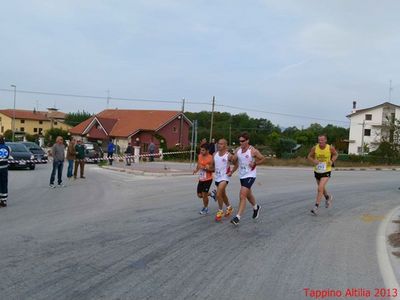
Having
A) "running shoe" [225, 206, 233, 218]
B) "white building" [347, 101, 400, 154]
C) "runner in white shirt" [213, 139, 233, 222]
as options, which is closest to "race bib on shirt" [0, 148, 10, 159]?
"runner in white shirt" [213, 139, 233, 222]

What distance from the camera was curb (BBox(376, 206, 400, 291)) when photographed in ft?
18.8

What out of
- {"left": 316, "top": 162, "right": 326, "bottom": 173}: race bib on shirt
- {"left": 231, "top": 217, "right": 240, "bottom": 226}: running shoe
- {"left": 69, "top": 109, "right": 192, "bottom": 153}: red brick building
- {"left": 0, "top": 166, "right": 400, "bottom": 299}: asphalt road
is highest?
{"left": 69, "top": 109, "right": 192, "bottom": 153}: red brick building

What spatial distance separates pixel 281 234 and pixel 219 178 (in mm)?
1984

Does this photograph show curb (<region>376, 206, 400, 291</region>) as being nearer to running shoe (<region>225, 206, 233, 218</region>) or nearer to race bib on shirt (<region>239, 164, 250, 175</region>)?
race bib on shirt (<region>239, 164, 250, 175</region>)

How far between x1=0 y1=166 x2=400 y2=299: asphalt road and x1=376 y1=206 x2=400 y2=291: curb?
11cm

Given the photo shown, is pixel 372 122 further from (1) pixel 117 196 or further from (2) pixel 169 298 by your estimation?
(2) pixel 169 298

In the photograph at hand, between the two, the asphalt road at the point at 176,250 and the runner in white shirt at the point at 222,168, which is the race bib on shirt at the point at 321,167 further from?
the runner in white shirt at the point at 222,168

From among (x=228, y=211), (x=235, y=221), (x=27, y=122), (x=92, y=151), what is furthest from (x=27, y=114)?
(x=235, y=221)

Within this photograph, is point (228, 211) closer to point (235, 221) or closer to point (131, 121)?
point (235, 221)

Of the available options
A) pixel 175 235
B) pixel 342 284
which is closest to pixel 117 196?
pixel 175 235

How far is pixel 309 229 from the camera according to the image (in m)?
9.06

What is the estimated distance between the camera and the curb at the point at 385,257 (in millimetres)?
5727

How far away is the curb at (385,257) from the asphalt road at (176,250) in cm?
11

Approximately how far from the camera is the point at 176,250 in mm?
7094
